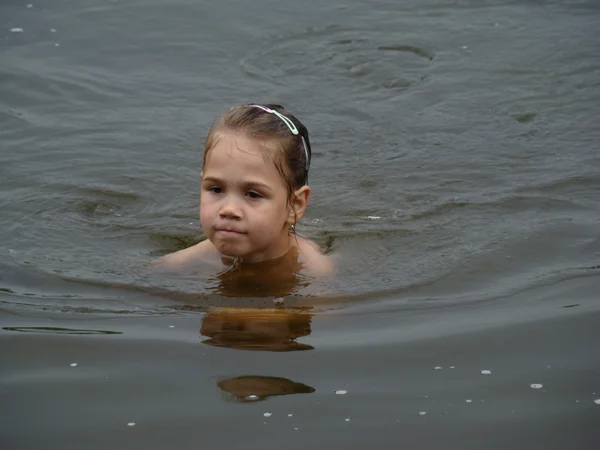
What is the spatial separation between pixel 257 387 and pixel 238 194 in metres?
1.52

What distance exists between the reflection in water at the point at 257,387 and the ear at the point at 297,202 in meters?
1.70

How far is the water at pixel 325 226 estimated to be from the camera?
13.8 ft

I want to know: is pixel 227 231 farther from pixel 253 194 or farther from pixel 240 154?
pixel 240 154

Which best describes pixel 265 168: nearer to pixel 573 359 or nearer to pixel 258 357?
pixel 258 357

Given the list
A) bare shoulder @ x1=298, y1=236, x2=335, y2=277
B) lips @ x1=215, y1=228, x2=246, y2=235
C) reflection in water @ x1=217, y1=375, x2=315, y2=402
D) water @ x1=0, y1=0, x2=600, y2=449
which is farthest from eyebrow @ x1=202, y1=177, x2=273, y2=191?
reflection in water @ x1=217, y1=375, x2=315, y2=402

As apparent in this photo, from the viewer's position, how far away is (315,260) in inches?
251

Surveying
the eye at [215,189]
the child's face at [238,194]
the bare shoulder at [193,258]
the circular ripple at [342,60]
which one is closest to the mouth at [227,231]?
the child's face at [238,194]

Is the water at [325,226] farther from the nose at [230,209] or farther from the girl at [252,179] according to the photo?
the nose at [230,209]

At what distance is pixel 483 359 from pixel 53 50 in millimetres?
6755

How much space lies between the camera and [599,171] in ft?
24.7

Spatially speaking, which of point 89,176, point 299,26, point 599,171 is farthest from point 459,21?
point 89,176

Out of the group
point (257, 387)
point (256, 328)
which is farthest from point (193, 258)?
point (257, 387)

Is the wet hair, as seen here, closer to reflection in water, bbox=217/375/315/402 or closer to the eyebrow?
the eyebrow

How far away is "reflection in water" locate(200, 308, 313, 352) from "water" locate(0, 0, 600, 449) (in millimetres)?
21
